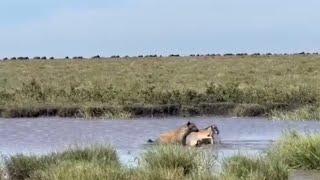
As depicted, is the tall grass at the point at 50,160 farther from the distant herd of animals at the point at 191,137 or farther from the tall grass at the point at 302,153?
the distant herd of animals at the point at 191,137

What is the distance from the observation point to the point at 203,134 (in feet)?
58.5

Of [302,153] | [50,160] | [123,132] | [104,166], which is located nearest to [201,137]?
[123,132]

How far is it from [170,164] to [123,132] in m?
11.0

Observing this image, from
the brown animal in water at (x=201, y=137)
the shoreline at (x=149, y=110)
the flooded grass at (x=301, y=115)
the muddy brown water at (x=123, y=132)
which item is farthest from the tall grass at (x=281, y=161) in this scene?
the shoreline at (x=149, y=110)

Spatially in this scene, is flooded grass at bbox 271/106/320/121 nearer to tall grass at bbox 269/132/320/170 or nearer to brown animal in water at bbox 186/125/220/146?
brown animal in water at bbox 186/125/220/146

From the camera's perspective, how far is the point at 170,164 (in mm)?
11484

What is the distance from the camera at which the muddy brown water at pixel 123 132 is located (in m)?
17.6

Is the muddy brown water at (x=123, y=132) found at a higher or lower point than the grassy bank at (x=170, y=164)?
lower

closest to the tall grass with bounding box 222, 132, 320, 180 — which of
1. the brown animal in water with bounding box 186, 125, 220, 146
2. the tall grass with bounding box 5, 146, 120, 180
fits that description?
the tall grass with bounding box 5, 146, 120, 180

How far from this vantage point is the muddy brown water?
17600 millimetres

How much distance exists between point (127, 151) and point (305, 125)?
7.05 meters

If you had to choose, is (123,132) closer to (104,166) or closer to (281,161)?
(281,161)

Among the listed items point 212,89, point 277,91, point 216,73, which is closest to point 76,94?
point 212,89

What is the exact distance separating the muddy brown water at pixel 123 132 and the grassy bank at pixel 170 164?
2788 mm
